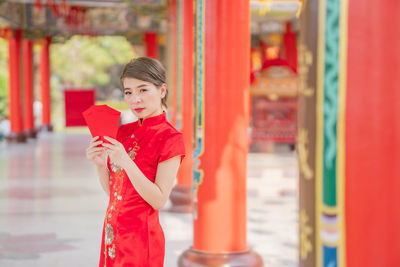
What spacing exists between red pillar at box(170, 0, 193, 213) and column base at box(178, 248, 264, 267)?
2.34 m

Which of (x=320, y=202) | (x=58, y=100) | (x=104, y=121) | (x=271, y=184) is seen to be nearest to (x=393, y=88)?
(x=320, y=202)

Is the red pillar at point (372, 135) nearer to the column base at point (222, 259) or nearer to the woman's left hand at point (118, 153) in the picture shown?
the woman's left hand at point (118, 153)

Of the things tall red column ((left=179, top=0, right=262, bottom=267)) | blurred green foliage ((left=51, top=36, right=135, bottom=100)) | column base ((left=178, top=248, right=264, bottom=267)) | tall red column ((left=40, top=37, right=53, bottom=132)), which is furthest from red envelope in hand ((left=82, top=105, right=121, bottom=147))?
blurred green foliage ((left=51, top=36, right=135, bottom=100))

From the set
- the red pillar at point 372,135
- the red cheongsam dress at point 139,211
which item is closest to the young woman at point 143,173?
the red cheongsam dress at point 139,211

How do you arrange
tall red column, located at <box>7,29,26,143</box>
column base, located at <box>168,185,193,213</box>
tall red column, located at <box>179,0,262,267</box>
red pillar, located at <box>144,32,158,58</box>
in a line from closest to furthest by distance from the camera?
tall red column, located at <box>179,0,262,267</box> → column base, located at <box>168,185,193,213</box> → tall red column, located at <box>7,29,26,143</box> → red pillar, located at <box>144,32,158,58</box>

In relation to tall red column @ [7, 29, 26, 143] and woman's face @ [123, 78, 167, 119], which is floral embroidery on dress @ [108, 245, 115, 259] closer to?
woman's face @ [123, 78, 167, 119]

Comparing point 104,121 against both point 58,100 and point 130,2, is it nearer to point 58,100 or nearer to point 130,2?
point 130,2

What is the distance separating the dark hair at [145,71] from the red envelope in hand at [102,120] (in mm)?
177

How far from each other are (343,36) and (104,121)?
77 centimetres

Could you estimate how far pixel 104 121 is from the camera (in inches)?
66.4

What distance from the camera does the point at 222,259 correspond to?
3.42 meters

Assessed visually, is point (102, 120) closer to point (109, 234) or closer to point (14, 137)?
point (109, 234)

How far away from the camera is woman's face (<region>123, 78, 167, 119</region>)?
1.79 meters

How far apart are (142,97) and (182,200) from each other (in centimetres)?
419
